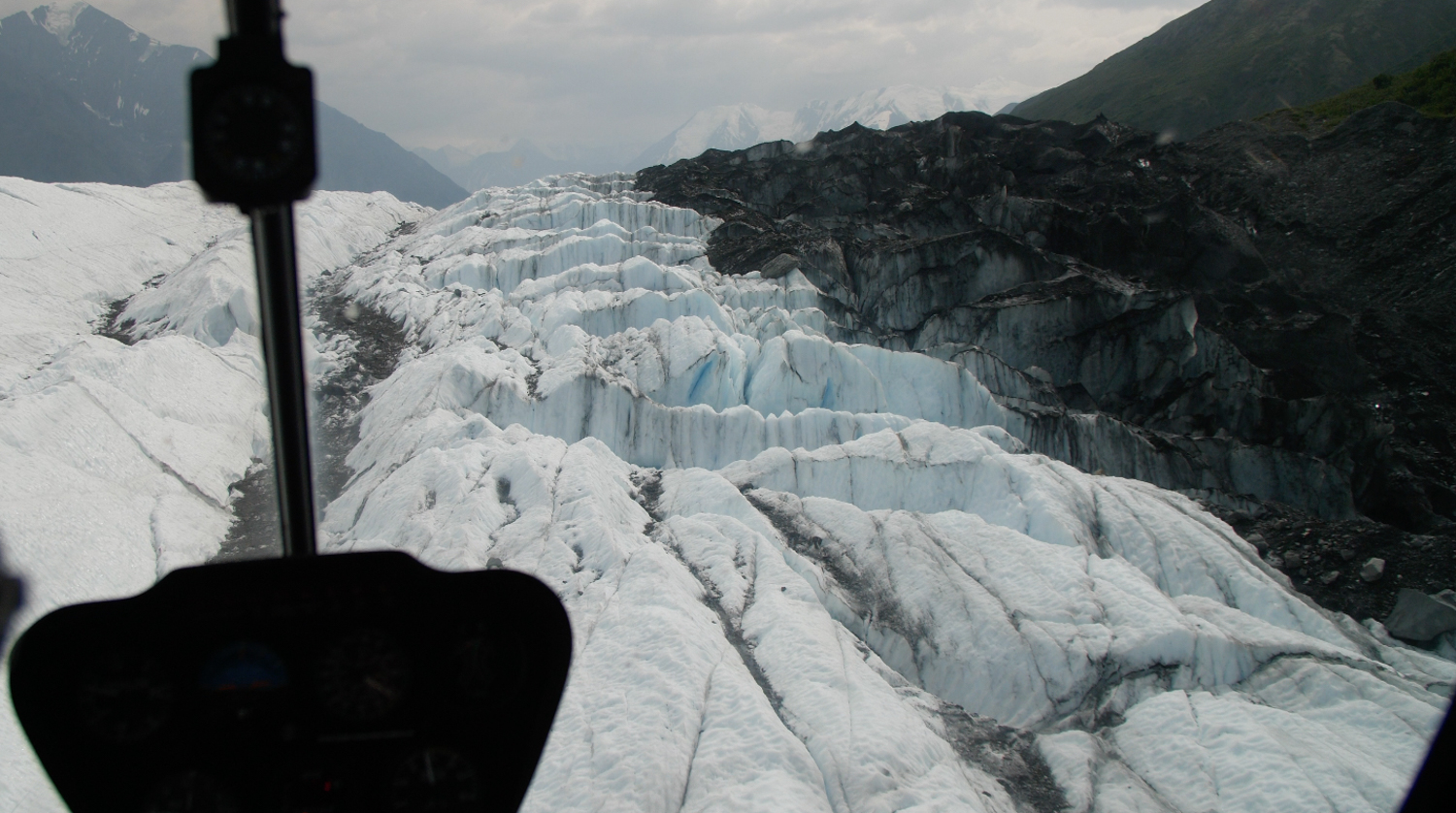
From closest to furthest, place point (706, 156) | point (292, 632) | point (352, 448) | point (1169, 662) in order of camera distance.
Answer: point (292, 632), point (1169, 662), point (352, 448), point (706, 156)

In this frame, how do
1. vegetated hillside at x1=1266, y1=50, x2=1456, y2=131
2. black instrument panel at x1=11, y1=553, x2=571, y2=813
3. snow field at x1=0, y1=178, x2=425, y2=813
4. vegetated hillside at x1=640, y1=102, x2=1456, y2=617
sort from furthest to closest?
vegetated hillside at x1=1266, y1=50, x2=1456, y2=131 < vegetated hillside at x1=640, y1=102, x2=1456, y2=617 < snow field at x1=0, y1=178, x2=425, y2=813 < black instrument panel at x1=11, y1=553, x2=571, y2=813

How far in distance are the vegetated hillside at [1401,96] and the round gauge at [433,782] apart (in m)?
56.7

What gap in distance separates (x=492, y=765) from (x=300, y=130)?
147 centimetres

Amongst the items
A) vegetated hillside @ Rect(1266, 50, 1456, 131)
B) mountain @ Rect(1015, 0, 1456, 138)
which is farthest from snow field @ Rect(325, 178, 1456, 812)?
mountain @ Rect(1015, 0, 1456, 138)

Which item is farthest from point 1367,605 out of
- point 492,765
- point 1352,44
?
point 1352,44

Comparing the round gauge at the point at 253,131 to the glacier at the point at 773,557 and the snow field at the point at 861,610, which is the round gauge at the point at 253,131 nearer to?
the glacier at the point at 773,557

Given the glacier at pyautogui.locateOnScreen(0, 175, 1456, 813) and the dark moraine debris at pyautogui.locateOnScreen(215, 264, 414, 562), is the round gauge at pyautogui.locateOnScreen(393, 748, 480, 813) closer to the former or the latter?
the glacier at pyautogui.locateOnScreen(0, 175, 1456, 813)

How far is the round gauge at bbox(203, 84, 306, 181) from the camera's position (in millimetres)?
1646

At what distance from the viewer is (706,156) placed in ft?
151

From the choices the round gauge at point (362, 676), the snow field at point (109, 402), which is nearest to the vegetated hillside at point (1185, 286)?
the snow field at point (109, 402)

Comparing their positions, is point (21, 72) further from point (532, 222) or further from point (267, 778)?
point (267, 778)

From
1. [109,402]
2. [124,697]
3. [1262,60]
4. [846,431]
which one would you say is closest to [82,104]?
[109,402]

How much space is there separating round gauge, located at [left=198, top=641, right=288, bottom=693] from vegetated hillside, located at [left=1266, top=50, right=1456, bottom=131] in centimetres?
5689

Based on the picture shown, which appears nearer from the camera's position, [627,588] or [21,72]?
[627,588]
